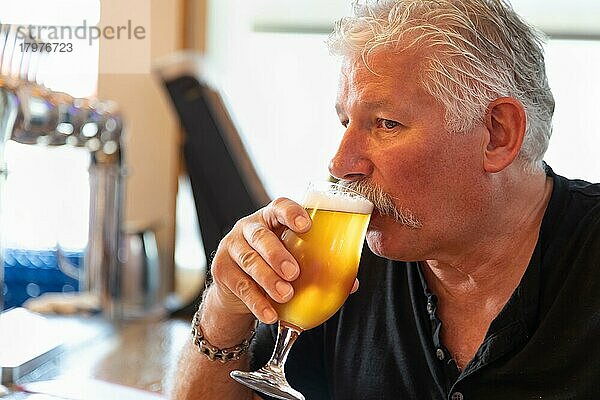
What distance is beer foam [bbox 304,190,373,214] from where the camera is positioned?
1243 mm

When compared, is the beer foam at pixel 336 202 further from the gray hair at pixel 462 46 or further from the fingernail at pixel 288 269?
the gray hair at pixel 462 46

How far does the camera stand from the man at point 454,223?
52.9 inches

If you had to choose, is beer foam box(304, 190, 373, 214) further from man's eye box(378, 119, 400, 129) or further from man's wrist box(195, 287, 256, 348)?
man's wrist box(195, 287, 256, 348)

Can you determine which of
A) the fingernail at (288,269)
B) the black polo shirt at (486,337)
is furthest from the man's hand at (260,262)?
the black polo shirt at (486,337)

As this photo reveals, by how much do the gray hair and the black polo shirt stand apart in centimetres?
19

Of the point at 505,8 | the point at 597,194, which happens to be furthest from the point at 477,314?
the point at 505,8

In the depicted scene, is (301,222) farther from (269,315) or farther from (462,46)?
(462,46)

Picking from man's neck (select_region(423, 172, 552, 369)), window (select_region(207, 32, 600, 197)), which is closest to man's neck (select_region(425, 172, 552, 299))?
man's neck (select_region(423, 172, 552, 369))

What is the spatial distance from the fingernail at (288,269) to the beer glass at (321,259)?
0.05 ft

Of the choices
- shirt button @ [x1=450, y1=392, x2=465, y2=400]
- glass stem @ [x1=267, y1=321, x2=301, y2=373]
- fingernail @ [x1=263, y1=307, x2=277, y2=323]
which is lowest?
shirt button @ [x1=450, y1=392, x2=465, y2=400]

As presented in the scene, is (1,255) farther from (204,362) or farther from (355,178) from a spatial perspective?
(355,178)

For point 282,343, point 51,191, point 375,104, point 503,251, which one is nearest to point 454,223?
point 503,251

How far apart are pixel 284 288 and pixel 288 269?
0.09 ft

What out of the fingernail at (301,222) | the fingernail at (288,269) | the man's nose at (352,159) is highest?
the man's nose at (352,159)
